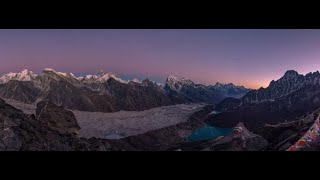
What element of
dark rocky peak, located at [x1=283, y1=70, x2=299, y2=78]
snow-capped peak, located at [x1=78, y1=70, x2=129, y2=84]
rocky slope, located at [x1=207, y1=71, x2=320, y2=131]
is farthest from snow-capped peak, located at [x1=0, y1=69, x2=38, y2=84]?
dark rocky peak, located at [x1=283, y1=70, x2=299, y2=78]

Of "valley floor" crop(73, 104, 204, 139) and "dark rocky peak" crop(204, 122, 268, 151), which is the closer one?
"dark rocky peak" crop(204, 122, 268, 151)

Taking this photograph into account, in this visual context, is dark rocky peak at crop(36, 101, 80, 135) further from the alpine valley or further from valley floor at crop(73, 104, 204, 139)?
valley floor at crop(73, 104, 204, 139)

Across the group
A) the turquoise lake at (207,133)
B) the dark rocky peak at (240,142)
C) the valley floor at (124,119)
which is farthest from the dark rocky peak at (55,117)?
the dark rocky peak at (240,142)

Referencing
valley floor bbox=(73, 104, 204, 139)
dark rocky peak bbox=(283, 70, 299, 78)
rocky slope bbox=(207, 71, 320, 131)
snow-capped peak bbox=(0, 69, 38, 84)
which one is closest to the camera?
snow-capped peak bbox=(0, 69, 38, 84)

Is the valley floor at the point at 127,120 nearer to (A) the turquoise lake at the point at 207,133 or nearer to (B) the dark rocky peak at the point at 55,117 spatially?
(B) the dark rocky peak at the point at 55,117

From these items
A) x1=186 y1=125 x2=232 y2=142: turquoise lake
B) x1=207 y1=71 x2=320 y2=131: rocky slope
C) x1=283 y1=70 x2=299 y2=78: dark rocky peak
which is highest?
x1=283 y1=70 x2=299 y2=78: dark rocky peak
